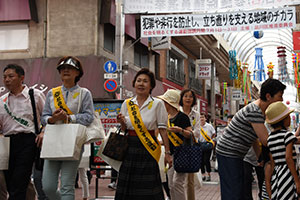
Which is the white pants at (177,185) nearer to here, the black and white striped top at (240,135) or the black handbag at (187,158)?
the black handbag at (187,158)

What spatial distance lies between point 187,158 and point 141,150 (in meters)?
1.54

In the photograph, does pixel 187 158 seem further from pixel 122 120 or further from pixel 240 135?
pixel 122 120

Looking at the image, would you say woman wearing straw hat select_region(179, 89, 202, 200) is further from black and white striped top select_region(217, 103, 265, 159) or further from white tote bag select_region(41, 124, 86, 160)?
white tote bag select_region(41, 124, 86, 160)

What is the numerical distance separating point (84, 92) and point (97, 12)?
1331 cm

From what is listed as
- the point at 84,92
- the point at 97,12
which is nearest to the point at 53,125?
the point at 84,92

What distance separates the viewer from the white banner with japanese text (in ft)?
37.0

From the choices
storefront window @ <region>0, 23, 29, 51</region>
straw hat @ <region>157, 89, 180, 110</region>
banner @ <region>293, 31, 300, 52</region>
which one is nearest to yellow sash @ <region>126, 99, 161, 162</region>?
straw hat @ <region>157, 89, 180, 110</region>

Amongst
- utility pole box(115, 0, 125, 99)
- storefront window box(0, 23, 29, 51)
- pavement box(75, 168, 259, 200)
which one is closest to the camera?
pavement box(75, 168, 259, 200)

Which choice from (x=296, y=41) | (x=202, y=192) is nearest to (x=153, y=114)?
(x=202, y=192)

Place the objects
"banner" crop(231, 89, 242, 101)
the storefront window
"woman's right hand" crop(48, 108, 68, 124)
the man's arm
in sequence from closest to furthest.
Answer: the man's arm < "woman's right hand" crop(48, 108, 68, 124) < the storefront window < "banner" crop(231, 89, 242, 101)

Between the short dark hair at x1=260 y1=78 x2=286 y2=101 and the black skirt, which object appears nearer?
the short dark hair at x1=260 y1=78 x2=286 y2=101

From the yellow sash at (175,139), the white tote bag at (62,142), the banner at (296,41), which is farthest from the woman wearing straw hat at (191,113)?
the banner at (296,41)

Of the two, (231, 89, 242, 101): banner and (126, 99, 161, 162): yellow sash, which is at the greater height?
(231, 89, 242, 101): banner

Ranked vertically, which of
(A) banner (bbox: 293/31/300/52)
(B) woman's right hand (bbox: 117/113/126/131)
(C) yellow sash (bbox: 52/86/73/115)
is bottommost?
(B) woman's right hand (bbox: 117/113/126/131)
